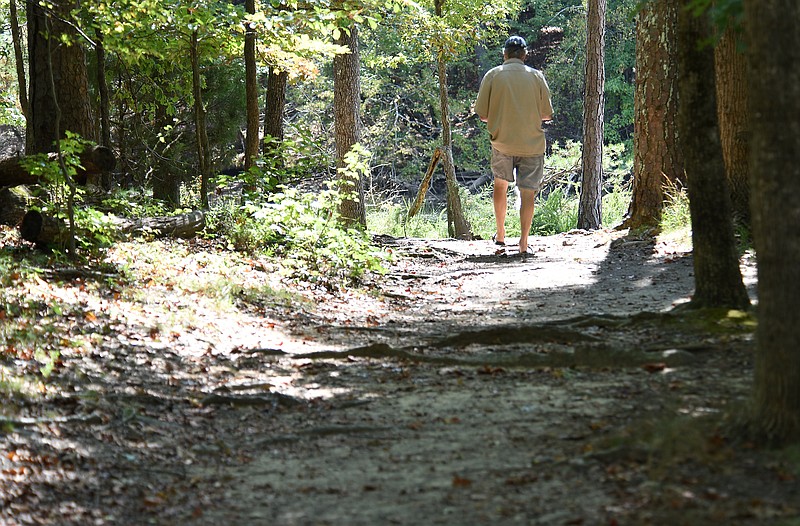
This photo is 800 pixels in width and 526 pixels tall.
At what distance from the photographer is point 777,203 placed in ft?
11.4

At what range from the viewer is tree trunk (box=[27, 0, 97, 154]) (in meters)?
10.5

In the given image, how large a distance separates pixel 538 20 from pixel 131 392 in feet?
109

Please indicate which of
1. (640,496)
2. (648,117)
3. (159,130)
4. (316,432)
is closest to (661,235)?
(648,117)

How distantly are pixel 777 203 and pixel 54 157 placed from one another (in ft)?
25.8

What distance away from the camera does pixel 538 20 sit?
3594 cm

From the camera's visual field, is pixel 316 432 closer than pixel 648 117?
Yes

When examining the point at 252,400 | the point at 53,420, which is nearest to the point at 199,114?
the point at 252,400

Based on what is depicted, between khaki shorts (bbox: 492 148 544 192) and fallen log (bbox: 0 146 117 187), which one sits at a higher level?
fallen log (bbox: 0 146 117 187)

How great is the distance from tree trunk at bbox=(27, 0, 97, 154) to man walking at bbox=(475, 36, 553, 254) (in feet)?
16.4

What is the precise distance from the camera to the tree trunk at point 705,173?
223 inches

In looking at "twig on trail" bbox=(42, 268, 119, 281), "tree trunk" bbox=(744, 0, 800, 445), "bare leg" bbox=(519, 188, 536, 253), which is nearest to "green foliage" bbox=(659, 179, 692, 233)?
"bare leg" bbox=(519, 188, 536, 253)

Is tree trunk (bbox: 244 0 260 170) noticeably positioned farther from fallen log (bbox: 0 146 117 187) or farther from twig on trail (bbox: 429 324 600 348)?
twig on trail (bbox: 429 324 600 348)

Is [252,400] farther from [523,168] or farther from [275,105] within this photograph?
[275,105]

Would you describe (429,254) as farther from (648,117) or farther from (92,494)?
(92,494)
